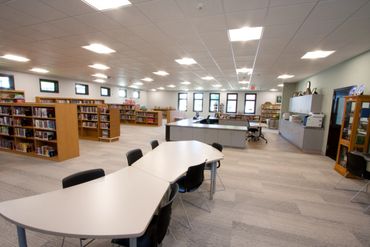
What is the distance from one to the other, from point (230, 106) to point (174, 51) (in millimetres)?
12006

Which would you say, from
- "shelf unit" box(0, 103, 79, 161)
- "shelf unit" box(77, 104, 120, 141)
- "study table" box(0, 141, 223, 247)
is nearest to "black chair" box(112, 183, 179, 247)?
"study table" box(0, 141, 223, 247)

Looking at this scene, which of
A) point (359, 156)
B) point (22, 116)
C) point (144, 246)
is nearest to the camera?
point (144, 246)

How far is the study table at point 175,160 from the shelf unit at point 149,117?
8.33m

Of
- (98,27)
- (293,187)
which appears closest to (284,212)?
(293,187)

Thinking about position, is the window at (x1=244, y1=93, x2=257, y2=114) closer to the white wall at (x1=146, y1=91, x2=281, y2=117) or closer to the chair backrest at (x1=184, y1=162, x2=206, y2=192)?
the white wall at (x1=146, y1=91, x2=281, y2=117)

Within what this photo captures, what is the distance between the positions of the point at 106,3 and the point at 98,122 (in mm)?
5679

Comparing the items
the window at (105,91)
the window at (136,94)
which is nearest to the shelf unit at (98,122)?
the window at (105,91)

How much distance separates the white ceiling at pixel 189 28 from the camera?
7.92 feet

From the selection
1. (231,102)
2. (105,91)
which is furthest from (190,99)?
(105,91)

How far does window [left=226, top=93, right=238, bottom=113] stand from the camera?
50.4 ft

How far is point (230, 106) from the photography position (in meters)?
15.6

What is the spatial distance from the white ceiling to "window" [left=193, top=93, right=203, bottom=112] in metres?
11.3

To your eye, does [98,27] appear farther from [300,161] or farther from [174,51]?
[300,161]

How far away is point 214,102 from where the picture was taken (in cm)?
1595
